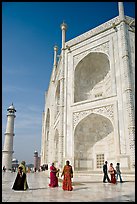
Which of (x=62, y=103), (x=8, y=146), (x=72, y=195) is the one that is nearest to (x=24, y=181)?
(x=72, y=195)

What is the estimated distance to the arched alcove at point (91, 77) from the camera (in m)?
16.6

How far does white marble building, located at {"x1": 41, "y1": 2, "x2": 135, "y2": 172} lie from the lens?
12.8 meters

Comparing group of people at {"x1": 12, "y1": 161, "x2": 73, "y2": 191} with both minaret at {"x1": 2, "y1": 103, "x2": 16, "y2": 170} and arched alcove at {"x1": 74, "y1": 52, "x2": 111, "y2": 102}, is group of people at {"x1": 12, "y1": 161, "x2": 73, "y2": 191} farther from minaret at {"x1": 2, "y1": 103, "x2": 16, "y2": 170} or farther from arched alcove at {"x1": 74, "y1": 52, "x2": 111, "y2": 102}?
minaret at {"x1": 2, "y1": 103, "x2": 16, "y2": 170}

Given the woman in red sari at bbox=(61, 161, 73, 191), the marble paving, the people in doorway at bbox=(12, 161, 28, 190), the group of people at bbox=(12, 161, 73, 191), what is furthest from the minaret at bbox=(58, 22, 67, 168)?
the people in doorway at bbox=(12, 161, 28, 190)

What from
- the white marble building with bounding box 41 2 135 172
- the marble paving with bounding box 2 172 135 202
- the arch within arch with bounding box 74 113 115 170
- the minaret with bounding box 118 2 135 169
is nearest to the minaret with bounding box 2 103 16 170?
the white marble building with bounding box 41 2 135 172

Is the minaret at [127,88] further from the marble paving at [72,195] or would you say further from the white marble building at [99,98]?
the marble paving at [72,195]

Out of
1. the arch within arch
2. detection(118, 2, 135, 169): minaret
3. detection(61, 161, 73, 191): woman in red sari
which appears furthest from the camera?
the arch within arch

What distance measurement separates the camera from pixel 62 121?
16016 mm

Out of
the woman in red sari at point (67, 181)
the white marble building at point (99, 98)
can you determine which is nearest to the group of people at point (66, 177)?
the woman in red sari at point (67, 181)

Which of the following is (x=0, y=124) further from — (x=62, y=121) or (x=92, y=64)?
(x=92, y=64)

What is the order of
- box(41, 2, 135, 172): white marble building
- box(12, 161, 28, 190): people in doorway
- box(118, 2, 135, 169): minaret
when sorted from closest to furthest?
box(12, 161, 28, 190): people in doorway
box(118, 2, 135, 169): minaret
box(41, 2, 135, 172): white marble building

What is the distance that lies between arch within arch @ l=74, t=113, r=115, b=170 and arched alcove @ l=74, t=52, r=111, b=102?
2.46 m

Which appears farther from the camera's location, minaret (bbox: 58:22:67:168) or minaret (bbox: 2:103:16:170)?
minaret (bbox: 2:103:16:170)

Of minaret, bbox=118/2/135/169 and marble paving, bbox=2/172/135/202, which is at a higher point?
minaret, bbox=118/2/135/169
